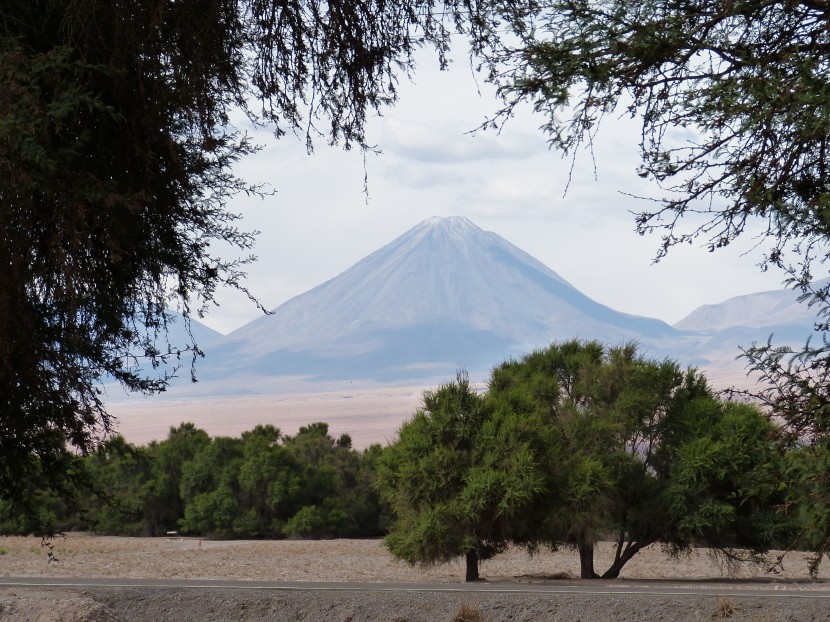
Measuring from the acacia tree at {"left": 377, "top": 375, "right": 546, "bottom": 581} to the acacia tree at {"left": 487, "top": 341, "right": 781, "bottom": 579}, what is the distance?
1051 millimetres

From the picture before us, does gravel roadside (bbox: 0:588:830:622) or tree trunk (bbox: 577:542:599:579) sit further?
tree trunk (bbox: 577:542:599:579)

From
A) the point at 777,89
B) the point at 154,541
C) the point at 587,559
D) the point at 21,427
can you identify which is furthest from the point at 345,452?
the point at 777,89

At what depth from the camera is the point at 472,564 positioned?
80.2 feet

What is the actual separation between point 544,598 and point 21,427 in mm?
7265

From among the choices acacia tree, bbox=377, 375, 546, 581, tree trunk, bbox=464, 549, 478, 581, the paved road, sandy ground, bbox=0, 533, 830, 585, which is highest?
acacia tree, bbox=377, 375, 546, 581

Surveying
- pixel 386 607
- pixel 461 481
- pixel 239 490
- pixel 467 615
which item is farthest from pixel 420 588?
pixel 239 490

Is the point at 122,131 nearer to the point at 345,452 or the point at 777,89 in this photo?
the point at 777,89

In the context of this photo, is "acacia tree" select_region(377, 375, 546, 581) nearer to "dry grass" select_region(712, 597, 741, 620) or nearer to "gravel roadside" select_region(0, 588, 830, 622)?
"gravel roadside" select_region(0, 588, 830, 622)

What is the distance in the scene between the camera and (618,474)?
86.0ft

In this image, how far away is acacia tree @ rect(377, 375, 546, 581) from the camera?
930 inches

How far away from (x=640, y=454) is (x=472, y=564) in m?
6.20

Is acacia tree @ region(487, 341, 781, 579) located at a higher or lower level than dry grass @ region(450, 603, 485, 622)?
higher

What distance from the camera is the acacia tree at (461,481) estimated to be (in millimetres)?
23609

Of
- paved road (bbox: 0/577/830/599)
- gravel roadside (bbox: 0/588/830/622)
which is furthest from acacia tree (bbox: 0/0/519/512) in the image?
paved road (bbox: 0/577/830/599)
